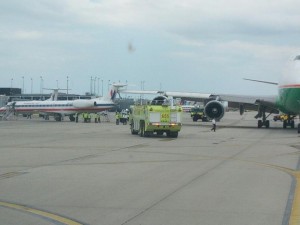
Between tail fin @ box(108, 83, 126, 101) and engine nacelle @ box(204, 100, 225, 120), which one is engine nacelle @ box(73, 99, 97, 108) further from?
engine nacelle @ box(204, 100, 225, 120)

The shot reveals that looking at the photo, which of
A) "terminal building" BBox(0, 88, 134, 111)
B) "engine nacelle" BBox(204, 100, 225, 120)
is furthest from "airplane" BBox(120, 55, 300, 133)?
"terminal building" BBox(0, 88, 134, 111)

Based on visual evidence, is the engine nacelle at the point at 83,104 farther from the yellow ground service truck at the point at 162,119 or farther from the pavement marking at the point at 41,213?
the pavement marking at the point at 41,213

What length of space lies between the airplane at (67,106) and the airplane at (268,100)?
871 inches

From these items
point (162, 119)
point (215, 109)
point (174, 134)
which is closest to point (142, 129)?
point (162, 119)

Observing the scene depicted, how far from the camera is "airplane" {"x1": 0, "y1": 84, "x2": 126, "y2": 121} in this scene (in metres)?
66.2

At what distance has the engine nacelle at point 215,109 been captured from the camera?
128 ft

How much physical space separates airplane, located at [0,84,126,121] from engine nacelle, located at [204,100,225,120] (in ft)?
94.8

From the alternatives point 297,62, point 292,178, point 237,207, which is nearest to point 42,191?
point 237,207

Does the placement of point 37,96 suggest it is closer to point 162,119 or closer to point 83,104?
point 83,104

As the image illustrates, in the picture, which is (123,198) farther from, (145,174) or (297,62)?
(297,62)

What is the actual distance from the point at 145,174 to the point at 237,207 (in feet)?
15.2

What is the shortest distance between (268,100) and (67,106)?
3521cm

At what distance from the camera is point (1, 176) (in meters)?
12.8

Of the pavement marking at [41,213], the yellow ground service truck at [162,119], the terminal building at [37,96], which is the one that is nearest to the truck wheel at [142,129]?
the yellow ground service truck at [162,119]
